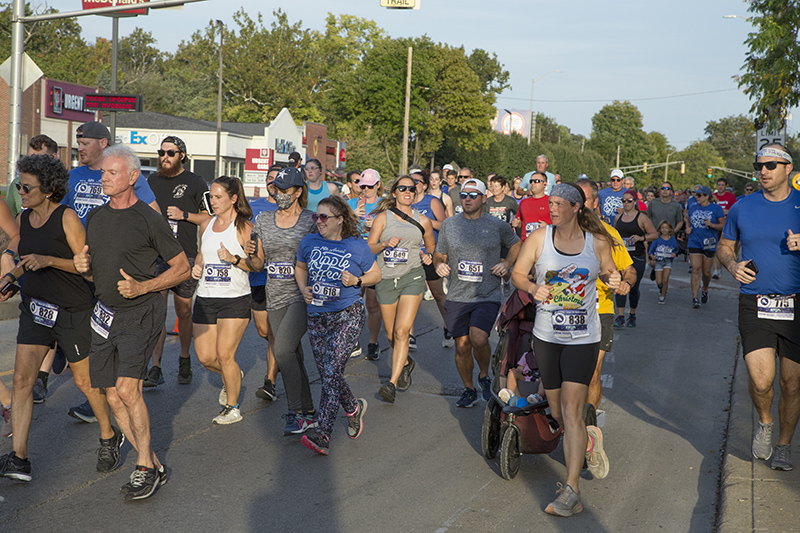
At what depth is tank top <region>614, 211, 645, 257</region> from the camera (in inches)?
487

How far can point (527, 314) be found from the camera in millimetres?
5957

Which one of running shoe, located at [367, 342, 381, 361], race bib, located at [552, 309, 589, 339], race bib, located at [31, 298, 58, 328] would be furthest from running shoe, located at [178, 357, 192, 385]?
race bib, located at [552, 309, 589, 339]

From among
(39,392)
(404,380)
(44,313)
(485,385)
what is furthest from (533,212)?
(44,313)

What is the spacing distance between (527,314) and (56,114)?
45.7 meters

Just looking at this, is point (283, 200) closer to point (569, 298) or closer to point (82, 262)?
point (82, 262)

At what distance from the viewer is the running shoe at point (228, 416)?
658 cm

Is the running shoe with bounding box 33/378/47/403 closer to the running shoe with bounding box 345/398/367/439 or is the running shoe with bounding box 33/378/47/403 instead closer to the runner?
the running shoe with bounding box 345/398/367/439

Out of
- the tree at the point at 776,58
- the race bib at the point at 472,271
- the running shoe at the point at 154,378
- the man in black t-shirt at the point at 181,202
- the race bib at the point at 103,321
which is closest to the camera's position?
the race bib at the point at 103,321

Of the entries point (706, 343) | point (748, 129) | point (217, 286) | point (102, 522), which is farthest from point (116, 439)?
point (748, 129)

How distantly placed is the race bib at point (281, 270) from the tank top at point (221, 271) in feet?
1.05

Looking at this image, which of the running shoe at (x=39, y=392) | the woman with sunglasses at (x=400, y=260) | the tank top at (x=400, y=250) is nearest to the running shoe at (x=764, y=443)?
the woman with sunglasses at (x=400, y=260)

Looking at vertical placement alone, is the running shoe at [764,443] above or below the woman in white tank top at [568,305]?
below

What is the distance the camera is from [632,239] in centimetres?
1227

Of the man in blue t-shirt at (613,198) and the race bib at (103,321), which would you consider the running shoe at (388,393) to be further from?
the man in blue t-shirt at (613,198)
